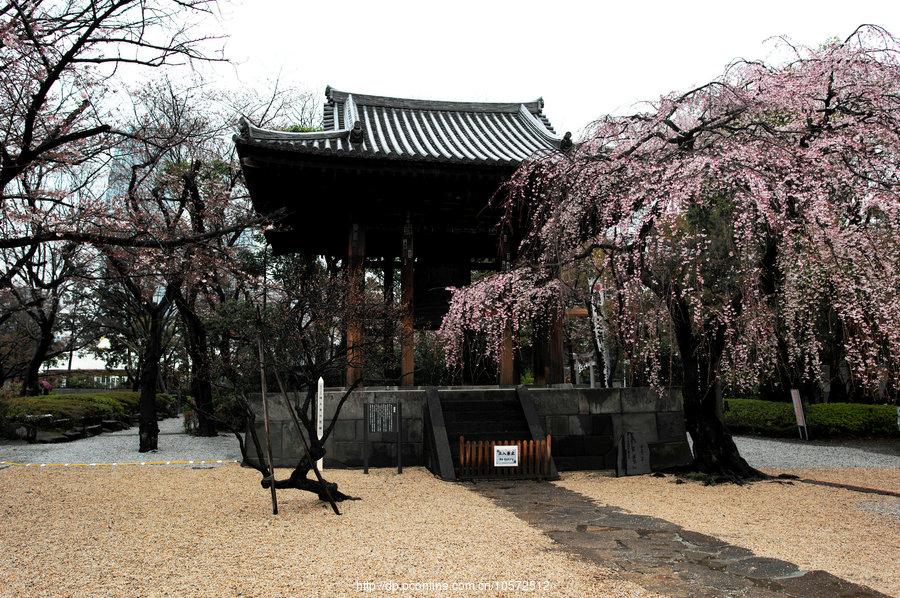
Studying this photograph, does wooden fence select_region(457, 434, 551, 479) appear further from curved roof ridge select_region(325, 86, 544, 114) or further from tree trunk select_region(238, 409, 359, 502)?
curved roof ridge select_region(325, 86, 544, 114)

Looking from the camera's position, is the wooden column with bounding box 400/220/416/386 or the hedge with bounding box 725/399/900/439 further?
the hedge with bounding box 725/399/900/439

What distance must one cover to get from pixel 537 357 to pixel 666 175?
5.98 m

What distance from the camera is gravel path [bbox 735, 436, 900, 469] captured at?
12.2 m

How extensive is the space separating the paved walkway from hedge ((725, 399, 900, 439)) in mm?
12600

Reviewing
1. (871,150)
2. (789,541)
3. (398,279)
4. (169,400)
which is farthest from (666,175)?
(169,400)

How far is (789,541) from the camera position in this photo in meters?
5.74

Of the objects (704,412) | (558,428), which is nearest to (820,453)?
(704,412)

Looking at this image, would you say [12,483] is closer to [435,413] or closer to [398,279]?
[435,413]

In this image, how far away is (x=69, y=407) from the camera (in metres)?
18.3

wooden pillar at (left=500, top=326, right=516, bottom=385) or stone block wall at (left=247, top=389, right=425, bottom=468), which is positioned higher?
wooden pillar at (left=500, top=326, right=516, bottom=385)

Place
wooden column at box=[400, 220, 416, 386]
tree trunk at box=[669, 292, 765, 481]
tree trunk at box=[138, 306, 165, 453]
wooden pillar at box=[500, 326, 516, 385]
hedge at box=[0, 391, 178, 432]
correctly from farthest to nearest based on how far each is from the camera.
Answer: hedge at box=[0, 391, 178, 432] → tree trunk at box=[138, 306, 165, 453] → wooden pillar at box=[500, 326, 516, 385] → wooden column at box=[400, 220, 416, 386] → tree trunk at box=[669, 292, 765, 481]

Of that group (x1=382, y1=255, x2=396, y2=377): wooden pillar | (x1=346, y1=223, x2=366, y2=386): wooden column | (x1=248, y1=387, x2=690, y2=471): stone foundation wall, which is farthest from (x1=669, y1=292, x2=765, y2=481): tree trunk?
(x1=382, y1=255, x2=396, y2=377): wooden pillar

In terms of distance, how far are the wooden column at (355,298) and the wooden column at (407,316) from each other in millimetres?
826

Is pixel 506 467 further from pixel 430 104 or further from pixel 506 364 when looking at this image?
pixel 430 104
